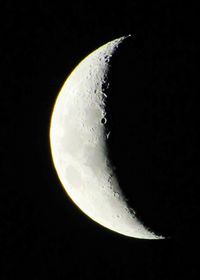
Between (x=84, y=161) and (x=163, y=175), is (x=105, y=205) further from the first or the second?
(x=163, y=175)

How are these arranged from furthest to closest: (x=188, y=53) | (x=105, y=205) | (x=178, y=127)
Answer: (x=105, y=205)
(x=188, y=53)
(x=178, y=127)

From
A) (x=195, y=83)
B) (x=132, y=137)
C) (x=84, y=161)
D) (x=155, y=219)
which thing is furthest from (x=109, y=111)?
(x=155, y=219)

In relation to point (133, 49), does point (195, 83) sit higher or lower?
lower

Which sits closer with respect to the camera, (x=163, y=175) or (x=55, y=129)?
(x=163, y=175)

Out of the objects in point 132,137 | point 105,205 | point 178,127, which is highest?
point 178,127

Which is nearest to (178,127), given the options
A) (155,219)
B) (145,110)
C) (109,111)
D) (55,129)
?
(145,110)

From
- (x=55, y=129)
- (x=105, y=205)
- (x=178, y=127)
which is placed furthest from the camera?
(x=55, y=129)

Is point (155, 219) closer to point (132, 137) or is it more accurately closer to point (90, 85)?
point (132, 137)
